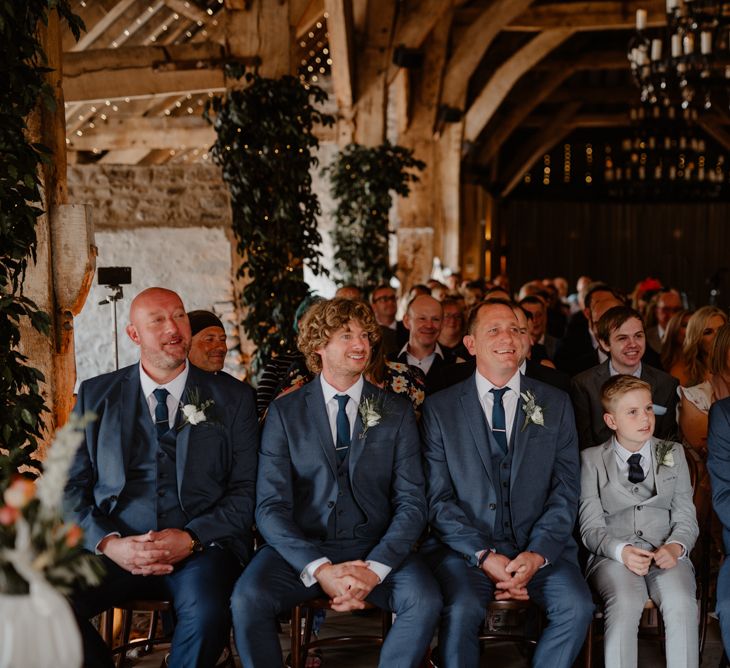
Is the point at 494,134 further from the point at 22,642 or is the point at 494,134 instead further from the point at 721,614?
the point at 22,642

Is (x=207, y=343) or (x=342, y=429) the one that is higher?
(x=207, y=343)

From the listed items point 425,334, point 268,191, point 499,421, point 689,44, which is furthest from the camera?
point 689,44

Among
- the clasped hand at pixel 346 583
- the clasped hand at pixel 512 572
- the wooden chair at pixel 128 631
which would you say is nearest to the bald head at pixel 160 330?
the wooden chair at pixel 128 631

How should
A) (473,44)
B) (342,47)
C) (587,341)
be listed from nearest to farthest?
1. (587,341)
2. (342,47)
3. (473,44)

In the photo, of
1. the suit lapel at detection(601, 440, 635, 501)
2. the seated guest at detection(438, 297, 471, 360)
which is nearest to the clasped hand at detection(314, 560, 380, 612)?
the suit lapel at detection(601, 440, 635, 501)

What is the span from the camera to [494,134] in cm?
1700

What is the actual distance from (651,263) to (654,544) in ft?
72.8

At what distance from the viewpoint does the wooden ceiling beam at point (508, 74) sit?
41.1 ft

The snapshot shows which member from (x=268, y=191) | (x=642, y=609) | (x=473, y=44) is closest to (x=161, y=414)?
(x=642, y=609)

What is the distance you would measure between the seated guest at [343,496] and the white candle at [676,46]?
17.6 ft

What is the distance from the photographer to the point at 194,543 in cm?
311

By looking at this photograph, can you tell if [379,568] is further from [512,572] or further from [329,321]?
[329,321]

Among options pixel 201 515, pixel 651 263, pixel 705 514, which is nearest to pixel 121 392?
pixel 201 515

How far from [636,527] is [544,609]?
1.64 ft
